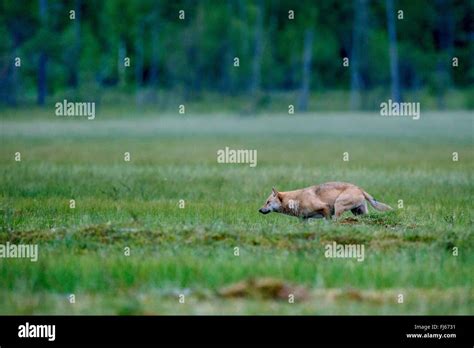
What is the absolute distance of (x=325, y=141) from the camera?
142ft

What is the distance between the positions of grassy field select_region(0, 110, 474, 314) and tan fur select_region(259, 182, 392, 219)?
240mm

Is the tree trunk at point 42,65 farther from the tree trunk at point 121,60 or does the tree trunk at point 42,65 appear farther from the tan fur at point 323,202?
the tan fur at point 323,202

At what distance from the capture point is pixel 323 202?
17047mm

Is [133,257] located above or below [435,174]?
below

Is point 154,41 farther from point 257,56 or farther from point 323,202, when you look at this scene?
point 323,202

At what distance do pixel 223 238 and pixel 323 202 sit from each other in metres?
2.42

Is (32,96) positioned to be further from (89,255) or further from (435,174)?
(89,255)

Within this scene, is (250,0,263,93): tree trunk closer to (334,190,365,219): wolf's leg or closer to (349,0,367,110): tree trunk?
(349,0,367,110): tree trunk

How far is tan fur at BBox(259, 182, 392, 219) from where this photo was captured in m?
16.9

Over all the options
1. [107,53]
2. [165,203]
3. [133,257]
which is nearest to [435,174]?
[165,203]

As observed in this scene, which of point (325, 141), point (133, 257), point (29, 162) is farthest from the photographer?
point (325, 141)
